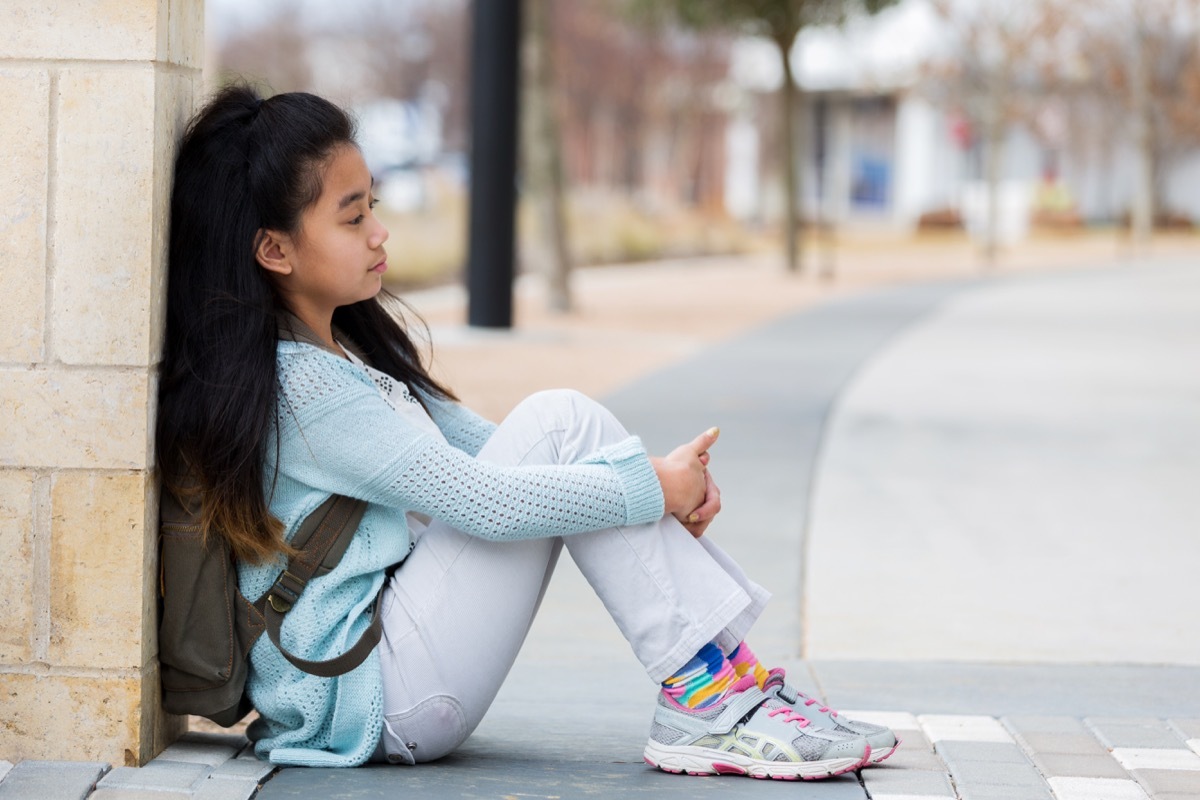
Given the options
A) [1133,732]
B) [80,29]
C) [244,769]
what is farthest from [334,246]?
[1133,732]

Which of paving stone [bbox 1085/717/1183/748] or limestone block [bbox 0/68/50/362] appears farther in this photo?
paving stone [bbox 1085/717/1183/748]

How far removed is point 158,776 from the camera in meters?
2.71

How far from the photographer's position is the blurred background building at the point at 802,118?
1219 inches

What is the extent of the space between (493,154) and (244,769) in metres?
9.56

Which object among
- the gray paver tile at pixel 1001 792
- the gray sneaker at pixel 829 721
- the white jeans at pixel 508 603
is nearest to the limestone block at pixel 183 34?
the white jeans at pixel 508 603

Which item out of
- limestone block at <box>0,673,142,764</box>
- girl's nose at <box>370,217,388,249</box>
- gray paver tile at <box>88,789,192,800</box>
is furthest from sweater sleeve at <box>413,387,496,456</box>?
gray paver tile at <box>88,789,192,800</box>

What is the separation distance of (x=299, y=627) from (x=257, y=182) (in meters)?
0.74

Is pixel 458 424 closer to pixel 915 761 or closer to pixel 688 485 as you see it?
pixel 688 485

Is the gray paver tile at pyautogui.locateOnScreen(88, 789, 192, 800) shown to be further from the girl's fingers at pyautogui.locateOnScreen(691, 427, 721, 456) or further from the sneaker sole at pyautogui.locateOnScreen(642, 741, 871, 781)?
the girl's fingers at pyautogui.locateOnScreen(691, 427, 721, 456)

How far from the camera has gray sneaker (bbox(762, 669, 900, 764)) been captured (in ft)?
9.21

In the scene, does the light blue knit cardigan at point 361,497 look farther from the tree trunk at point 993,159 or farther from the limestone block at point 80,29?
the tree trunk at point 993,159

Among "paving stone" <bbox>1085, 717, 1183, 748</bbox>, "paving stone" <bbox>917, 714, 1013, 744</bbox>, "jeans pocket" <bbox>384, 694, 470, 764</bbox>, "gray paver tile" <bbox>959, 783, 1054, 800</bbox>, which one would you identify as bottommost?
"paving stone" <bbox>1085, 717, 1183, 748</bbox>

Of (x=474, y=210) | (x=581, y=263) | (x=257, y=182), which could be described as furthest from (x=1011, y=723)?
(x=581, y=263)

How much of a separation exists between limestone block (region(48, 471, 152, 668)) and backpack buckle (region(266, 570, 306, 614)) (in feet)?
0.70
